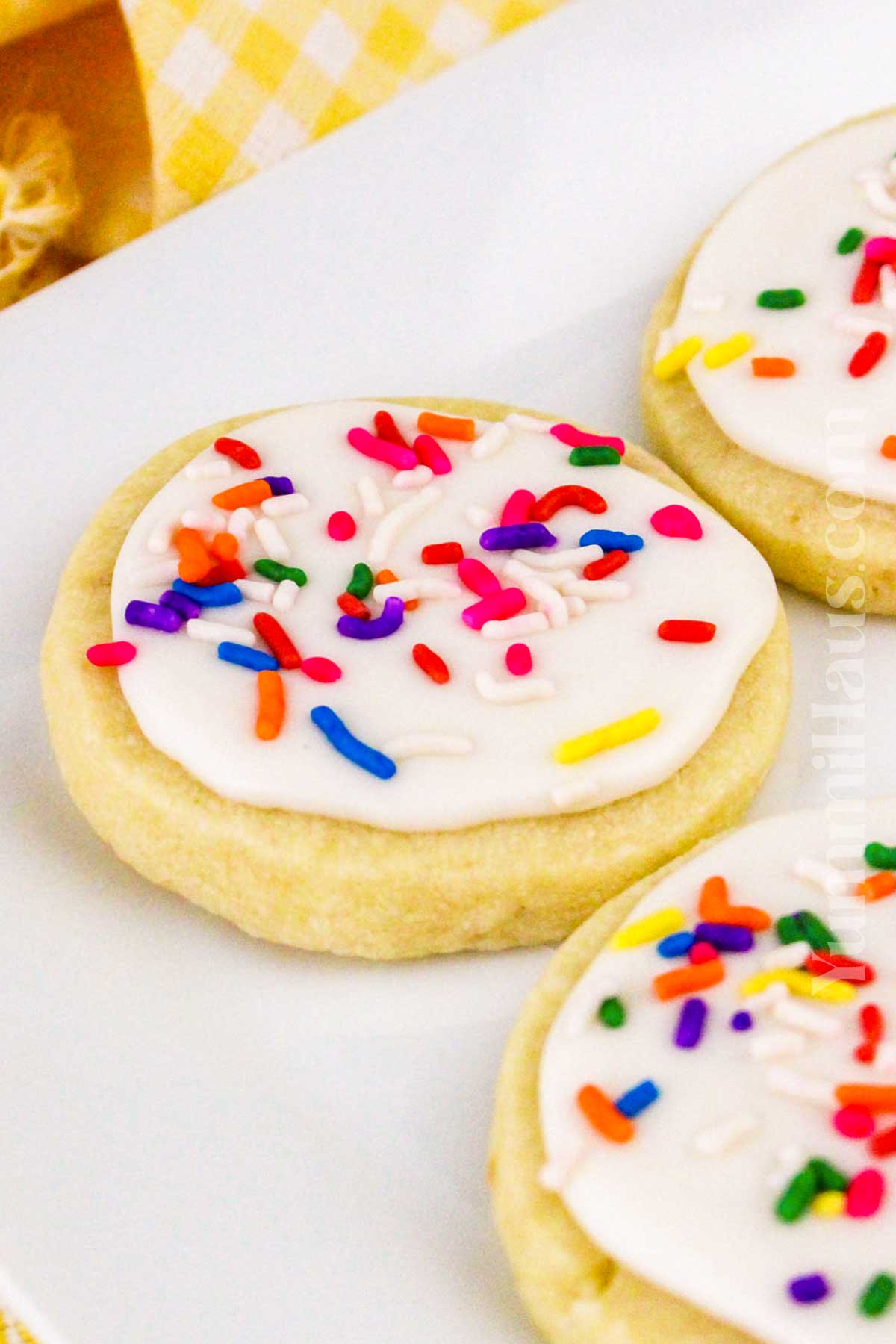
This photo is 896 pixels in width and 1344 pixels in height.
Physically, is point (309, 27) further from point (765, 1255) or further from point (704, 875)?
point (765, 1255)

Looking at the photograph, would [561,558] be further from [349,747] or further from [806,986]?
[806,986]

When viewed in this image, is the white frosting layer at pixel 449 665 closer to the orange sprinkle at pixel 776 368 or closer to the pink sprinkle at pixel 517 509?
the pink sprinkle at pixel 517 509

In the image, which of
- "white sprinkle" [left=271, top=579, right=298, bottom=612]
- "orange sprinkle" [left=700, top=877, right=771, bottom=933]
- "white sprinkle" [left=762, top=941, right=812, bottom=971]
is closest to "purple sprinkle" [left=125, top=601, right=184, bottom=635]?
"white sprinkle" [left=271, top=579, right=298, bottom=612]

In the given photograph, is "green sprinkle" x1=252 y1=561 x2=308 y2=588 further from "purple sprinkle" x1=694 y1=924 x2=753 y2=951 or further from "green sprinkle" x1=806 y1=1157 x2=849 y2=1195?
"green sprinkle" x1=806 y1=1157 x2=849 y2=1195

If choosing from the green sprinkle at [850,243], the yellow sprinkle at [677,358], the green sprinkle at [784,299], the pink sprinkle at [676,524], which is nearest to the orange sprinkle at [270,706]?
the pink sprinkle at [676,524]

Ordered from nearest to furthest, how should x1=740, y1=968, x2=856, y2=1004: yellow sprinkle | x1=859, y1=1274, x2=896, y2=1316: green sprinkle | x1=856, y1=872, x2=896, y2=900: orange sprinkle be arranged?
x1=859, y1=1274, x2=896, y2=1316: green sprinkle, x1=740, y1=968, x2=856, y2=1004: yellow sprinkle, x1=856, y1=872, x2=896, y2=900: orange sprinkle

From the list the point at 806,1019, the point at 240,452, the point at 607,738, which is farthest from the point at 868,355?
the point at 806,1019

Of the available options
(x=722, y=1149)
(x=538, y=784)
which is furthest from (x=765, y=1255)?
(x=538, y=784)
